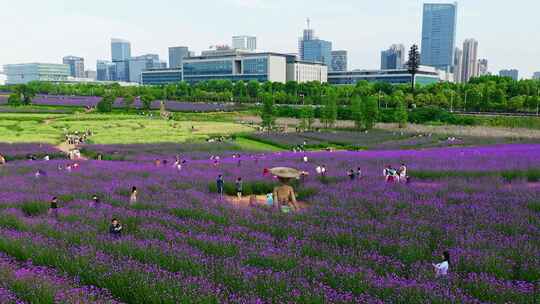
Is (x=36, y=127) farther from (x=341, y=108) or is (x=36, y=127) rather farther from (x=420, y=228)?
(x=420, y=228)

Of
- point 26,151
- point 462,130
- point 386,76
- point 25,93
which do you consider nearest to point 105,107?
point 25,93

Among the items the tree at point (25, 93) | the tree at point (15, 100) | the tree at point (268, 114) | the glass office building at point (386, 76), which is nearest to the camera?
the tree at point (268, 114)

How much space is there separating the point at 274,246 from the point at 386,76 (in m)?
165

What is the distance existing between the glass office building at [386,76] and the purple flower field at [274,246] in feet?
500

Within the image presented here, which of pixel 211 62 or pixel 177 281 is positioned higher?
pixel 211 62

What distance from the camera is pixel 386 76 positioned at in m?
167

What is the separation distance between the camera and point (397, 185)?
59.4 feet

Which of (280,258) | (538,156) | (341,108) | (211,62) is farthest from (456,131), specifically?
(211,62)

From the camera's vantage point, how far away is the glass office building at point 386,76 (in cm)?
16562

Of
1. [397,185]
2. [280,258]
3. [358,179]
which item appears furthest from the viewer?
[358,179]

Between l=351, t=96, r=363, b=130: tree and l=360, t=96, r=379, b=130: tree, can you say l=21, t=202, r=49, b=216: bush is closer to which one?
l=360, t=96, r=379, b=130: tree

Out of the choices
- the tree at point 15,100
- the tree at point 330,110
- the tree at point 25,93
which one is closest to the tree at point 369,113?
the tree at point 330,110

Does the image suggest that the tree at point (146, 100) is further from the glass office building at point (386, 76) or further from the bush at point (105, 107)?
the glass office building at point (386, 76)

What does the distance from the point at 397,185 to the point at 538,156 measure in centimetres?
1434
